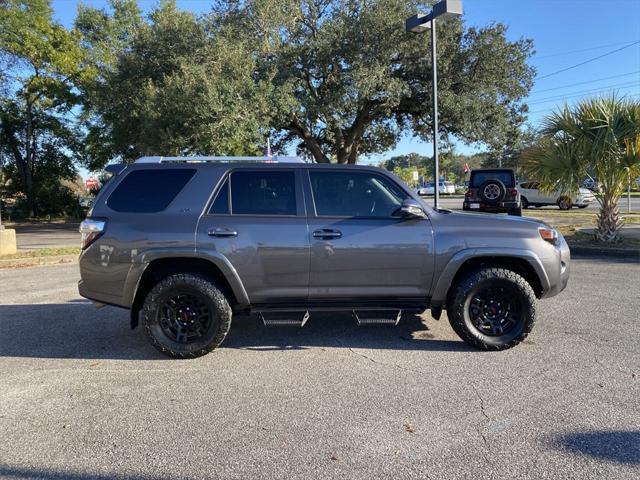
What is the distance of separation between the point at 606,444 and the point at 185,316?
3545mm

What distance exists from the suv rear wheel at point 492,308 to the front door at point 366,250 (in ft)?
1.22

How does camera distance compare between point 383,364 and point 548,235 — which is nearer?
point 383,364

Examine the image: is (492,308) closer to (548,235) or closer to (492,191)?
(548,235)

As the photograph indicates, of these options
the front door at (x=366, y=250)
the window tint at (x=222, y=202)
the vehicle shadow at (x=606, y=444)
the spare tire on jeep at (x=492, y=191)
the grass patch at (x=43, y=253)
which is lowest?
the vehicle shadow at (x=606, y=444)

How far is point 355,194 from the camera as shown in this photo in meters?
4.97

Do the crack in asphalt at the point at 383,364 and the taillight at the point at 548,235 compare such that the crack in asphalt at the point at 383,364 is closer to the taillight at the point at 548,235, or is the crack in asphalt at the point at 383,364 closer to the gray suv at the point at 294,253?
the gray suv at the point at 294,253

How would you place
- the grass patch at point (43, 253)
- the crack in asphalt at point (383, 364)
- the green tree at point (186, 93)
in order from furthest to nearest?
1. the green tree at point (186, 93)
2. the grass patch at point (43, 253)
3. the crack in asphalt at point (383, 364)

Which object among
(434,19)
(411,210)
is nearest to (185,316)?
(411,210)

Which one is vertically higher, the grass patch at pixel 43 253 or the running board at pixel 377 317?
the grass patch at pixel 43 253

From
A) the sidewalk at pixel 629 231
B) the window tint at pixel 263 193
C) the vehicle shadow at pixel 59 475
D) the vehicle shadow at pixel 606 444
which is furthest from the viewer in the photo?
the sidewalk at pixel 629 231

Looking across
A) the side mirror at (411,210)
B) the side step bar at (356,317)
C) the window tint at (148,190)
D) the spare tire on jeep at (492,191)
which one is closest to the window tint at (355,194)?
the side mirror at (411,210)

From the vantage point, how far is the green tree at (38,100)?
26.2 m

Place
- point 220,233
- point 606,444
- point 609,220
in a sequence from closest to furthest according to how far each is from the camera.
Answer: point 606,444 < point 220,233 < point 609,220

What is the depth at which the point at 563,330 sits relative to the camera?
5.48m
